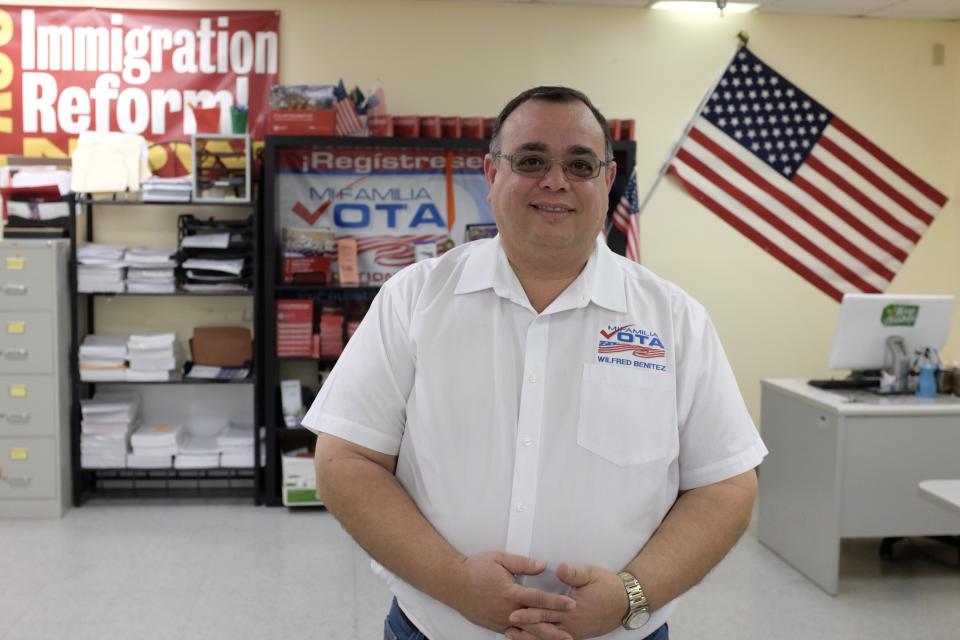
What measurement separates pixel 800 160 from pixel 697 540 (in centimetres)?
478

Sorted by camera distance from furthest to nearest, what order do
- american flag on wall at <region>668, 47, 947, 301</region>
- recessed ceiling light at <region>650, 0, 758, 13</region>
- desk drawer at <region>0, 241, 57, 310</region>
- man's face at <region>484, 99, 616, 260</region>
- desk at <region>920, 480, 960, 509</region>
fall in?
american flag on wall at <region>668, 47, 947, 301</region> → recessed ceiling light at <region>650, 0, 758, 13</region> → desk drawer at <region>0, 241, 57, 310</region> → desk at <region>920, 480, 960, 509</region> → man's face at <region>484, 99, 616, 260</region>

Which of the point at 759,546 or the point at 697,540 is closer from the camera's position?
the point at 697,540

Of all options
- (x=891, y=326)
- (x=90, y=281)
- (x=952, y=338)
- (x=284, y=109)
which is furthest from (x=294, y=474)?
(x=952, y=338)

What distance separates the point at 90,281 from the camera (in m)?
5.00

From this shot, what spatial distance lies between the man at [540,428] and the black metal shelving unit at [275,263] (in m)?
3.56

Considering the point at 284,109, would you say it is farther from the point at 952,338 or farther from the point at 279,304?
the point at 952,338

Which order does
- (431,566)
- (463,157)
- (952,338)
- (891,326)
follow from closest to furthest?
(431,566)
(891,326)
(463,157)
(952,338)

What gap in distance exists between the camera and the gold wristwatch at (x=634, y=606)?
1.43m

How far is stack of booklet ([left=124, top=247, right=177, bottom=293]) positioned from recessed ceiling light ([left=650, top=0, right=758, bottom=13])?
321cm

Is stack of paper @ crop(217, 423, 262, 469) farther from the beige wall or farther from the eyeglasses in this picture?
the eyeglasses

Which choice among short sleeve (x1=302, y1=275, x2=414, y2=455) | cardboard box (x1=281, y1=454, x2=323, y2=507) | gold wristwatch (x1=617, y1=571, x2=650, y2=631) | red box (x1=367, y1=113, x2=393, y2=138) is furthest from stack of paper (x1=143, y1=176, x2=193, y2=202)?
gold wristwatch (x1=617, y1=571, x2=650, y2=631)

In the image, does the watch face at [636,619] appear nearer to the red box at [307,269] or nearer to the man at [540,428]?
the man at [540,428]

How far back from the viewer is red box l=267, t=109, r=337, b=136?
493cm

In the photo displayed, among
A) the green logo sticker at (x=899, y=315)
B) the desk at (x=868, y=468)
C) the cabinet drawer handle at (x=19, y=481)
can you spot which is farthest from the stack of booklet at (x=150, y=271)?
the green logo sticker at (x=899, y=315)
